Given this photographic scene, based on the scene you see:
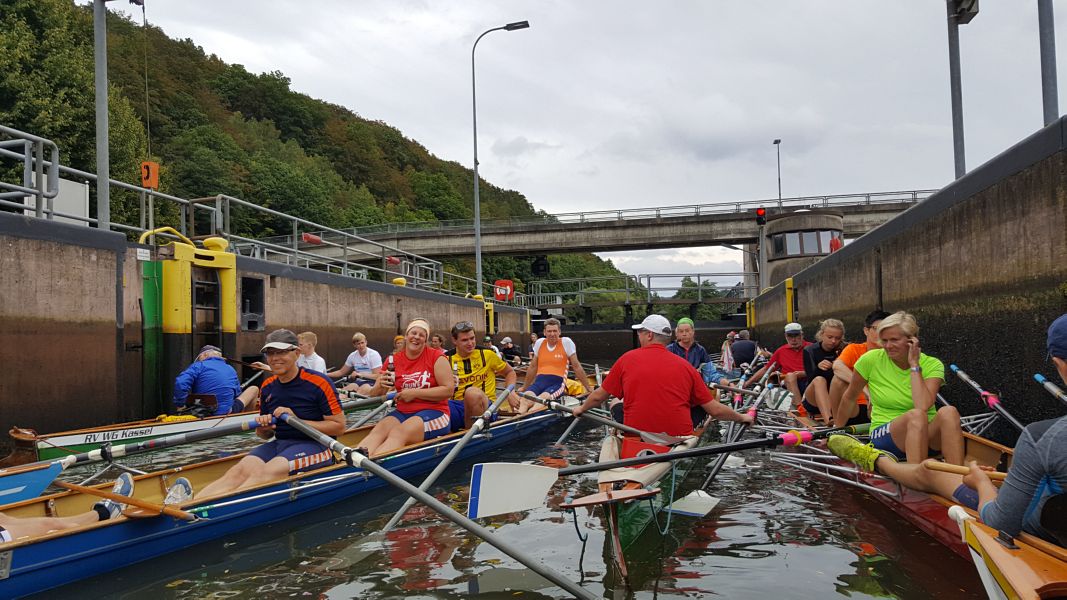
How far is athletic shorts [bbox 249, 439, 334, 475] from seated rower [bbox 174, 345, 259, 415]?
4.56 m

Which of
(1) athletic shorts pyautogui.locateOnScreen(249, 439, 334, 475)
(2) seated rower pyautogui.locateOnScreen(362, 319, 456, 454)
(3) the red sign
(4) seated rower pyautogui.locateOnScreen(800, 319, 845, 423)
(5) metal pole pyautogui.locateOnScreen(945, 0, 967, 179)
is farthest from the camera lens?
(3) the red sign

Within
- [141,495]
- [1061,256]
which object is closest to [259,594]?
[141,495]

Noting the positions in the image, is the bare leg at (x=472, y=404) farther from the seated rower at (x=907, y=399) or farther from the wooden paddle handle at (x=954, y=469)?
the wooden paddle handle at (x=954, y=469)

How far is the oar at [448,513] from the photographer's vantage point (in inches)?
191

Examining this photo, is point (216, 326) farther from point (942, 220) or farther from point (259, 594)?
point (942, 220)

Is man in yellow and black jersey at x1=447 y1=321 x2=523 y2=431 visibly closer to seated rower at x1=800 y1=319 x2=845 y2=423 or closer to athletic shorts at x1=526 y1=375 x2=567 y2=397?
athletic shorts at x1=526 y1=375 x2=567 y2=397

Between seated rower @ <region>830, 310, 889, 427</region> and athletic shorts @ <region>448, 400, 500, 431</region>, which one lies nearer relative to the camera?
seated rower @ <region>830, 310, 889, 427</region>

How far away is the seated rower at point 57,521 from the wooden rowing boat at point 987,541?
5.83 metres

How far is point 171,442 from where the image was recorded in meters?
6.82

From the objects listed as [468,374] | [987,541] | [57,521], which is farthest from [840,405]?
[57,521]

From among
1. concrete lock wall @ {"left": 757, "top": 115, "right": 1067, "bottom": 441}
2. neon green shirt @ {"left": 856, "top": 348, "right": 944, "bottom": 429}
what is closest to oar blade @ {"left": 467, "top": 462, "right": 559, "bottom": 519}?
neon green shirt @ {"left": 856, "top": 348, "right": 944, "bottom": 429}

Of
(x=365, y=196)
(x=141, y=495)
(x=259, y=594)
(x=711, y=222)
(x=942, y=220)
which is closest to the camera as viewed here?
(x=259, y=594)

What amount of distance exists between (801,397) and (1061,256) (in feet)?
16.2

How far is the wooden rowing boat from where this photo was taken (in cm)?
320
